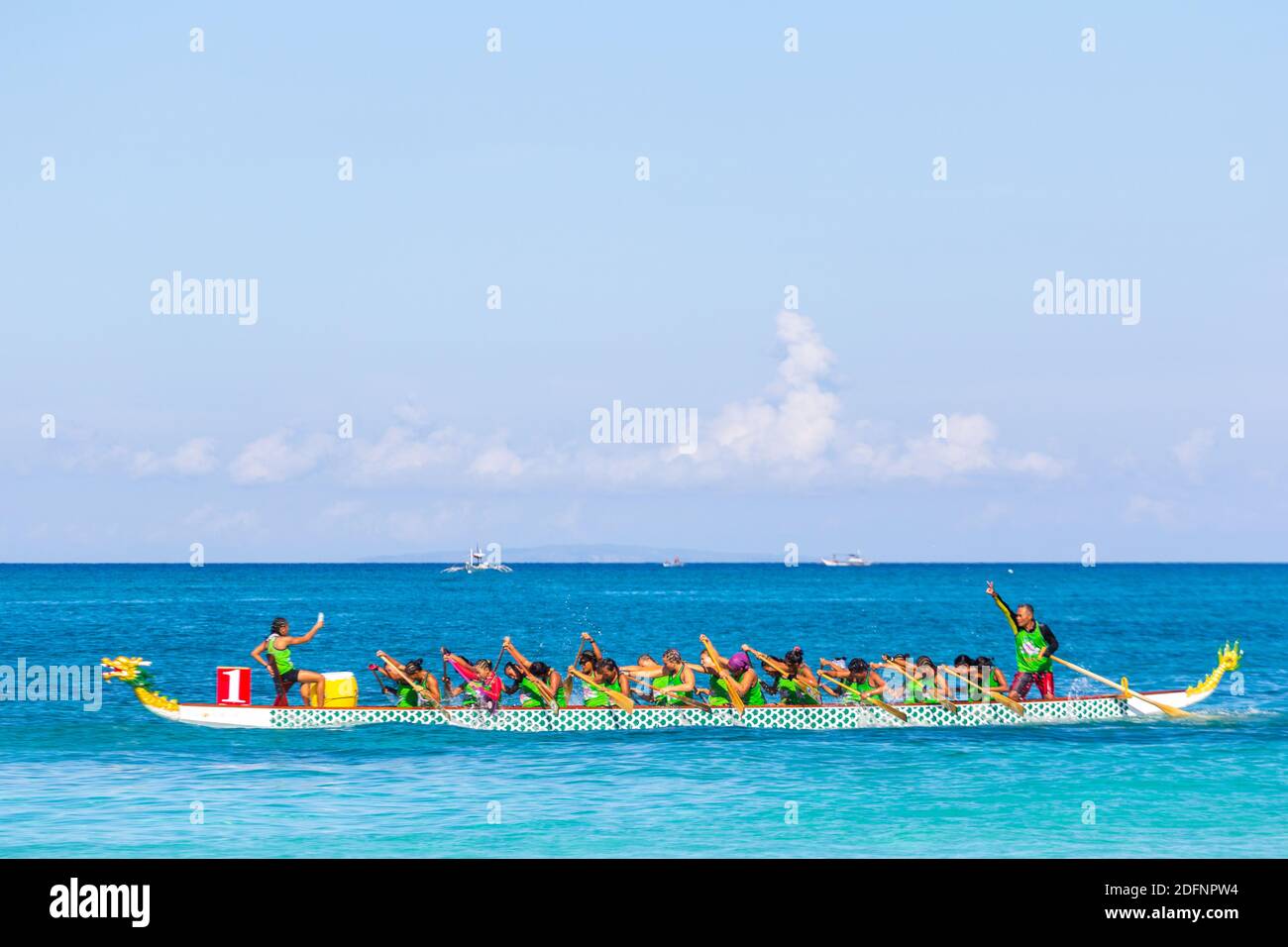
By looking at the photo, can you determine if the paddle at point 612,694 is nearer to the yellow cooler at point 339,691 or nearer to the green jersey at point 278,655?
the yellow cooler at point 339,691

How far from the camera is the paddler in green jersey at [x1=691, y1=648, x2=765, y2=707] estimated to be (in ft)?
97.3

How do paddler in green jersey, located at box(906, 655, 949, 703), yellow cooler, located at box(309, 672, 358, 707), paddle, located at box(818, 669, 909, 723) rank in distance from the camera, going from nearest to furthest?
1. yellow cooler, located at box(309, 672, 358, 707)
2. paddle, located at box(818, 669, 909, 723)
3. paddler in green jersey, located at box(906, 655, 949, 703)

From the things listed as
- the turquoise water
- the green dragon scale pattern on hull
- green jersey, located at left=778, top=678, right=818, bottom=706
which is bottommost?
the turquoise water

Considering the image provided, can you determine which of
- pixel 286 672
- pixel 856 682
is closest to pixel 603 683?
pixel 856 682

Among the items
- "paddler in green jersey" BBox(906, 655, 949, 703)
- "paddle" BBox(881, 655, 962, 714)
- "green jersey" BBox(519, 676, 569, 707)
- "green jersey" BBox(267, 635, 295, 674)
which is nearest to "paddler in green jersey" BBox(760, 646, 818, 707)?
"paddle" BBox(881, 655, 962, 714)

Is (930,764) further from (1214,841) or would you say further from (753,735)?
(1214,841)

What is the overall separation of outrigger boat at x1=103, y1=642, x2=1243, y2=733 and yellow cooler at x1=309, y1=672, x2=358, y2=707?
0.58ft

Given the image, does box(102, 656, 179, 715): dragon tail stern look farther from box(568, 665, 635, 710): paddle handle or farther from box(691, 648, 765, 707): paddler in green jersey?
box(691, 648, 765, 707): paddler in green jersey

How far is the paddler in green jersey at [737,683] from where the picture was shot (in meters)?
29.7

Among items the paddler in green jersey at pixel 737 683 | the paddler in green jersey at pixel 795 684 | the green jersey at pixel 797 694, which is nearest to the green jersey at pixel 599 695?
the paddler in green jersey at pixel 737 683

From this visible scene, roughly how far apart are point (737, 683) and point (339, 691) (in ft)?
26.7

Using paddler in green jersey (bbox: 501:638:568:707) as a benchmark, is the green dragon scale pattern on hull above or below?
below

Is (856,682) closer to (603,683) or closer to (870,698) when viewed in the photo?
(870,698)

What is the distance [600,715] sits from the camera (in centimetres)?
2950
